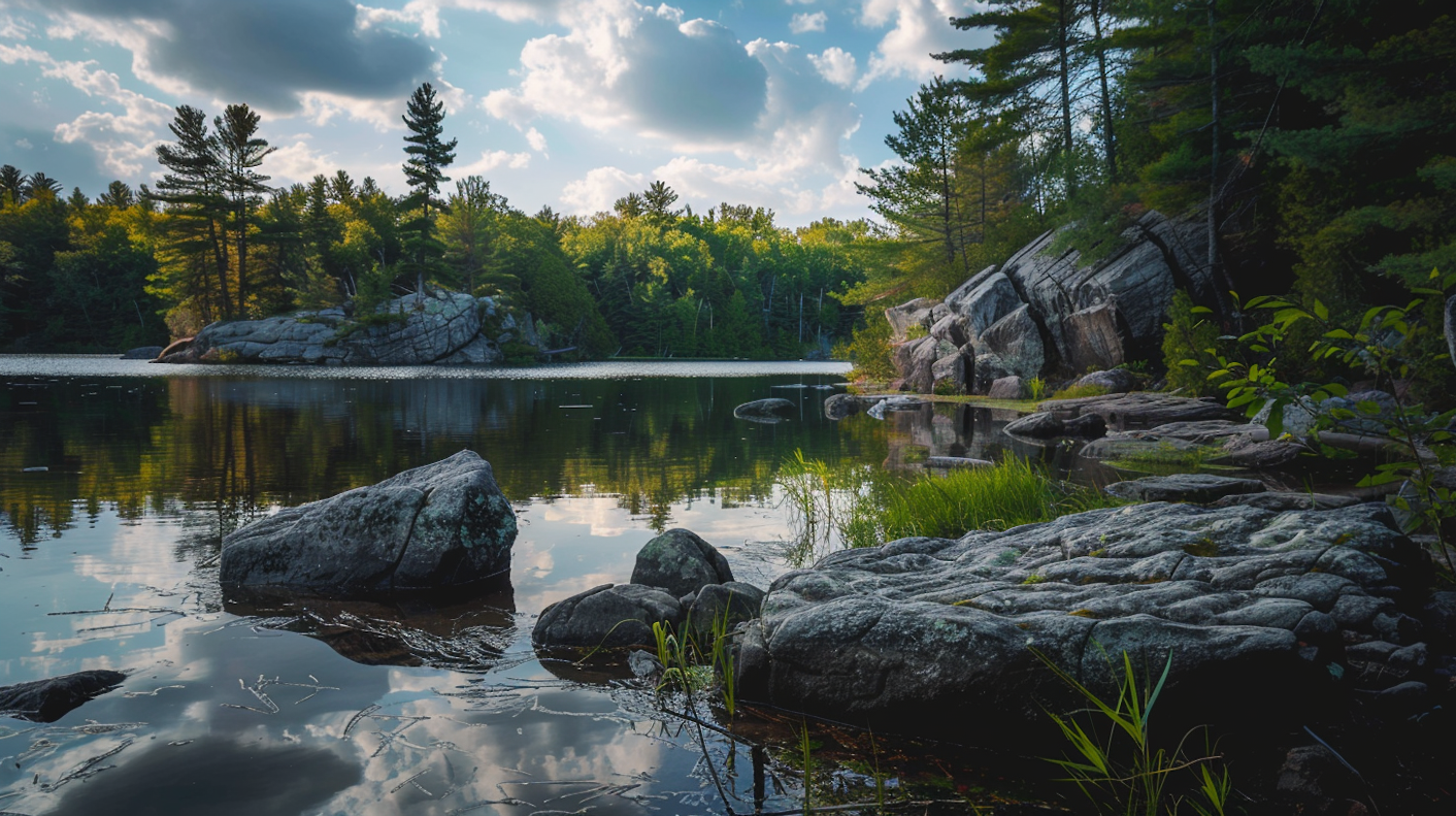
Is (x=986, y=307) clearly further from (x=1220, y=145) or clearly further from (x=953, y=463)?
(x=953, y=463)

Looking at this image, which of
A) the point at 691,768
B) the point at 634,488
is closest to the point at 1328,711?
the point at 691,768

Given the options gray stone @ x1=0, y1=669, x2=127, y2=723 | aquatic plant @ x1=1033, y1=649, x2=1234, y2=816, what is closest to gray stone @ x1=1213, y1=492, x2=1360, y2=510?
aquatic plant @ x1=1033, y1=649, x2=1234, y2=816

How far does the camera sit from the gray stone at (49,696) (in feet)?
15.0

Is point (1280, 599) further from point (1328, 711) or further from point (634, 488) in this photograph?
point (634, 488)

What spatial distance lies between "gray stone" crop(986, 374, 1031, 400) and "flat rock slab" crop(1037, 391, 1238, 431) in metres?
6.19

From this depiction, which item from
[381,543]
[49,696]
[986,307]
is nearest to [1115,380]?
[986,307]

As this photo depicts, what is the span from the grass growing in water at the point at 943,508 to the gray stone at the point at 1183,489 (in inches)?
20.8

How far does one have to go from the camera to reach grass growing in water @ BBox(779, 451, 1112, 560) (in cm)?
894

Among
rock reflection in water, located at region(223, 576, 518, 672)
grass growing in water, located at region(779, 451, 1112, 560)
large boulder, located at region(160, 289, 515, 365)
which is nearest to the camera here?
rock reflection in water, located at region(223, 576, 518, 672)

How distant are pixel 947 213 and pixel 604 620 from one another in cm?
4203

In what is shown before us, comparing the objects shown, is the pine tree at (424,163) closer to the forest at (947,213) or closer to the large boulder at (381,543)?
the forest at (947,213)

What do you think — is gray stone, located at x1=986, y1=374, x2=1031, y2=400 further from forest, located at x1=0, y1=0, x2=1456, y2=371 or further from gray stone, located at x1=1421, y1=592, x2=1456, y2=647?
gray stone, located at x1=1421, y1=592, x2=1456, y2=647

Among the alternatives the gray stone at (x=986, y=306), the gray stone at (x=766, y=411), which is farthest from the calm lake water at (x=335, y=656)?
the gray stone at (x=986, y=306)

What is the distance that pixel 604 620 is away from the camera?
20.0ft
